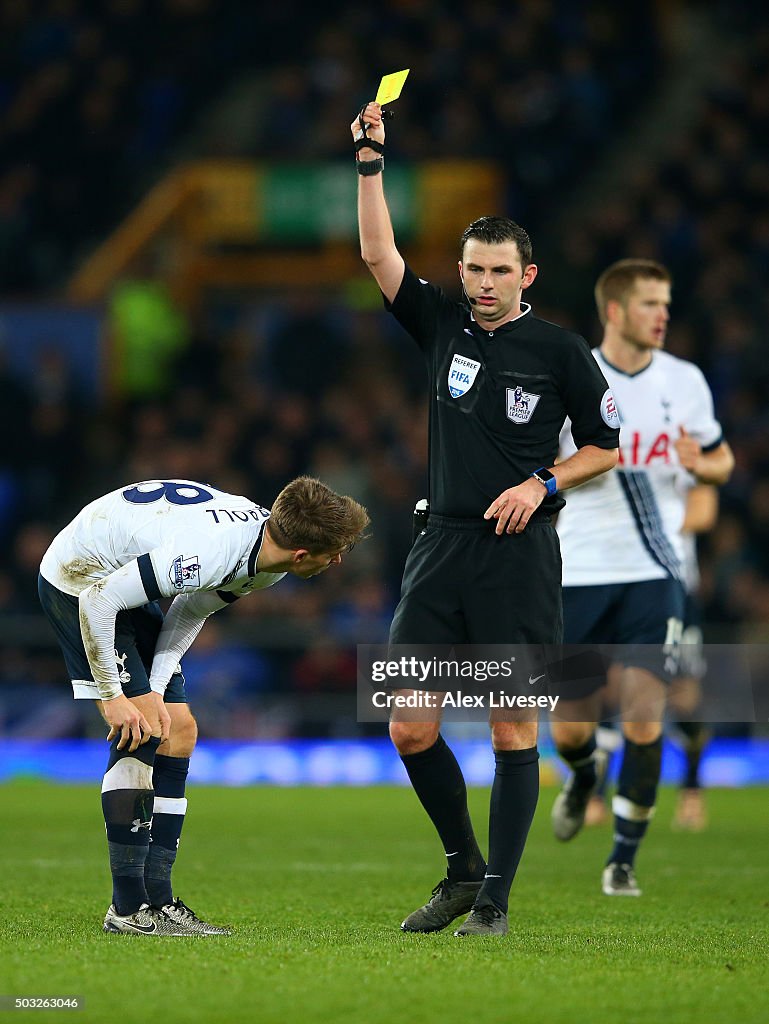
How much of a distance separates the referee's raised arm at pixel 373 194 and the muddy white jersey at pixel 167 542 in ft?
3.04

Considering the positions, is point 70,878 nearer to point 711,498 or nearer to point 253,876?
point 253,876

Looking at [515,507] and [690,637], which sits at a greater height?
[515,507]

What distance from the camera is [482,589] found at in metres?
5.24

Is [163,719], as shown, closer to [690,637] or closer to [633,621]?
[633,621]

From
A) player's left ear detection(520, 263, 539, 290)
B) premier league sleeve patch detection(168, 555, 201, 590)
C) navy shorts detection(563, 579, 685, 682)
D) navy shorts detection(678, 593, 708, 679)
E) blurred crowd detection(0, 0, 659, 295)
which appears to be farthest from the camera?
blurred crowd detection(0, 0, 659, 295)

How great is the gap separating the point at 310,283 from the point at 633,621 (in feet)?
40.0

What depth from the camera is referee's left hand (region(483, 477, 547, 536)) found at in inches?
203

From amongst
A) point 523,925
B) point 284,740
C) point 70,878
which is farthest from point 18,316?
point 523,925

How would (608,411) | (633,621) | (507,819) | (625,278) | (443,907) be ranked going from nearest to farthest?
(507,819) < (443,907) < (608,411) < (633,621) < (625,278)

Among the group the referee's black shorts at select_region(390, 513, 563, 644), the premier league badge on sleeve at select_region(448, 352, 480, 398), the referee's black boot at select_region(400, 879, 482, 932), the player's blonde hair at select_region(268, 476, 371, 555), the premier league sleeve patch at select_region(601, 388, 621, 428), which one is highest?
the premier league badge on sleeve at select_region(448, 352, 480, 398)

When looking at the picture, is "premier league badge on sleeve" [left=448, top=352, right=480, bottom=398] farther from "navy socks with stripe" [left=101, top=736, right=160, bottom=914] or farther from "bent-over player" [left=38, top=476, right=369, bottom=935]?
"navy socks with stripe" [left=101, top=736, right=160, bottom=914]

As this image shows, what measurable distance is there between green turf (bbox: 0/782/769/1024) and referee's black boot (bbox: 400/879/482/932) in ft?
0.35
